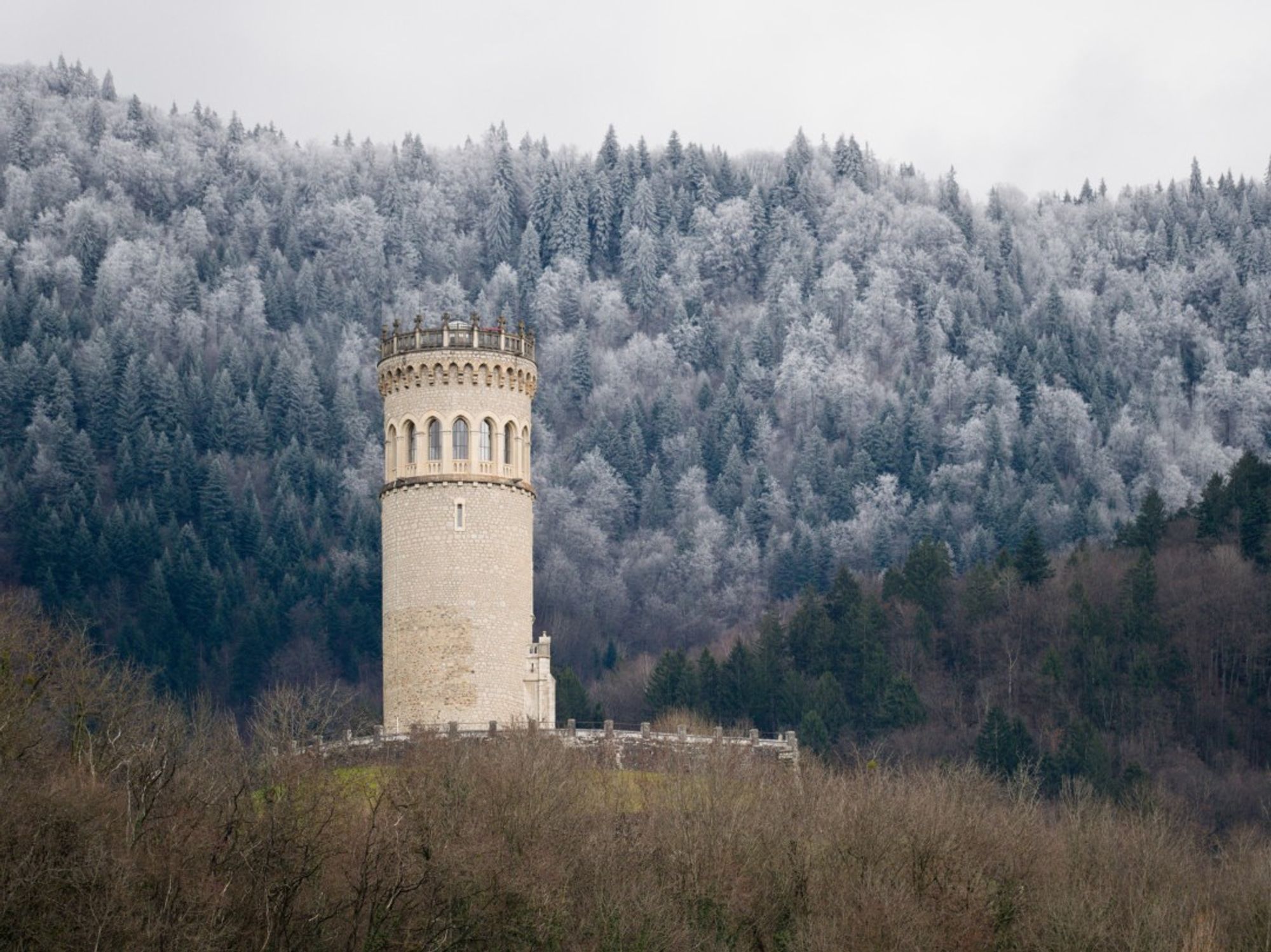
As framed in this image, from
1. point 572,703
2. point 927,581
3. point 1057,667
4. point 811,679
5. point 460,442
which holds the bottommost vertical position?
point 572,703

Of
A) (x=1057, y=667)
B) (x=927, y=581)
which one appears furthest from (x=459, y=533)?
(x=927, y=581)

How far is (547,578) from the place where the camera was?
17488cm

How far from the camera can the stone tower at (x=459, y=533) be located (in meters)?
77.8

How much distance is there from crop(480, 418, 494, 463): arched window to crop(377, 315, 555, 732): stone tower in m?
0.04

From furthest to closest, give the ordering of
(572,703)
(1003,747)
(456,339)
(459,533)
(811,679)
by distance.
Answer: (811,679) < (572,703) < (1003,747) < (456,339) < (459,533)

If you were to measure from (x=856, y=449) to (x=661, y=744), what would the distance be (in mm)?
117322

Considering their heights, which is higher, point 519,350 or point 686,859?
point 519,350

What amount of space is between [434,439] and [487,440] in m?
1.60

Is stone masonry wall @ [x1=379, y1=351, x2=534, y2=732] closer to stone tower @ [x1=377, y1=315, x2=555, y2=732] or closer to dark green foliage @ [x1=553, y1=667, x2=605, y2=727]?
stone tower @ [x1=377, y1=315, x2=555, y2=732]

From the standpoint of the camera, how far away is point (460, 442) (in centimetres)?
7969

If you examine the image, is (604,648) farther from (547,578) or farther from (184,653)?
(184,653)

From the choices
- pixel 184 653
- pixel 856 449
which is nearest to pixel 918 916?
pixel 184 653

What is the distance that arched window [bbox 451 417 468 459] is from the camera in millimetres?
79625

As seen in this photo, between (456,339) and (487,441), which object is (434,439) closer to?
(487,441)
